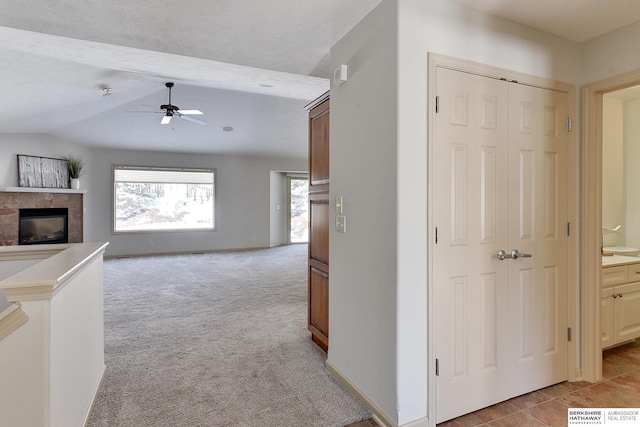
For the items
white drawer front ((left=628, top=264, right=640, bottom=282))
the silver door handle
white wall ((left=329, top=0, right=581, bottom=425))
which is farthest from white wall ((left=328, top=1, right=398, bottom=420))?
white drawer front ((left=628, top=264, right=640, bottom=282))

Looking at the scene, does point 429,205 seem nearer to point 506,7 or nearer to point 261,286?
point 506,7

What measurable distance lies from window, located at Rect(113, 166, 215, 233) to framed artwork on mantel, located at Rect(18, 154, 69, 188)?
1.02m

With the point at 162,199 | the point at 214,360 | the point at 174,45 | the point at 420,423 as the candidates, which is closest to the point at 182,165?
the point at 162,199

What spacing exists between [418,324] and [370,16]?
5.92 feet

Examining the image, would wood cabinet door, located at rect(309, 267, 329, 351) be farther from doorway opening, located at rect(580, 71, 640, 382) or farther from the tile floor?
doorway opening, located at rect(580, 71, 640, 382)

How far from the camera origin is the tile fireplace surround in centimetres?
611

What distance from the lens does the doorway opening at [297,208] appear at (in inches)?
386

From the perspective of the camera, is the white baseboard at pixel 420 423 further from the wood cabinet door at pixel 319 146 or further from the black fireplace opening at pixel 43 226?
the black fireplace opening at pixel 43 226

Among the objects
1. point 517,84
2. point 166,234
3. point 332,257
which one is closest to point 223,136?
point 166,234

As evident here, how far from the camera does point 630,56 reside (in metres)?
2.19

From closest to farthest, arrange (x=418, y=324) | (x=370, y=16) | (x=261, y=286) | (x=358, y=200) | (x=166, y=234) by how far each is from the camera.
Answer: (x=418, y=324), (x=370, y=16), (x=358, y=200), (x=261, y=286), (x=166, y=234)

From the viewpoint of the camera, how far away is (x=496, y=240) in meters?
2.09

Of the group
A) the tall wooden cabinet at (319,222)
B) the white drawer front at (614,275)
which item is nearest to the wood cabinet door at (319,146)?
the tall wooden cabinet at (319,222)

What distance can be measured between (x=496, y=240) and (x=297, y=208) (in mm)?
8034
